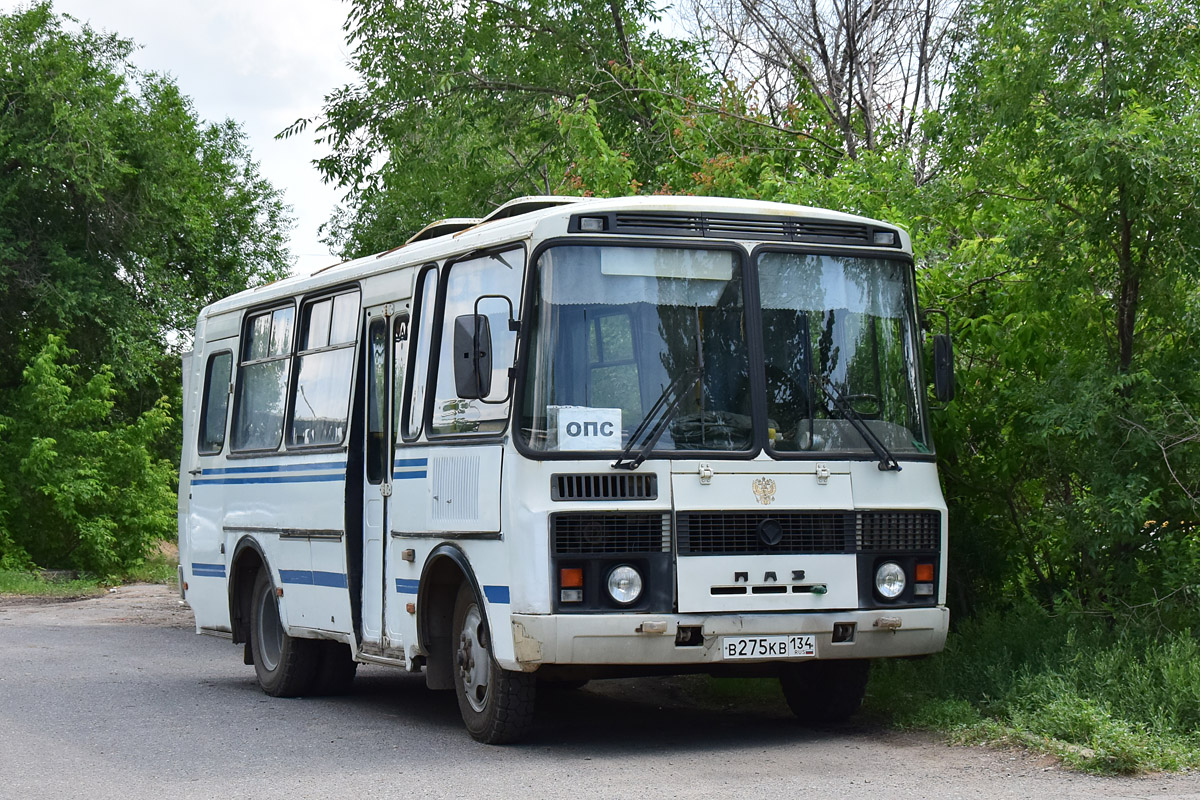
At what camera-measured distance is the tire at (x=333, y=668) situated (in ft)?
40.9

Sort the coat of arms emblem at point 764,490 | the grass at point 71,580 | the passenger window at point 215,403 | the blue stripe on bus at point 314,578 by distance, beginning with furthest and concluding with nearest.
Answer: the grass at point 71,580 < the passenger window at point 215,403 < the blue stripe on bus at point 314,578 < the coat of arms emblem at point 764,490

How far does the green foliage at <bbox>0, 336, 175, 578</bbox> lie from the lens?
29656 mm

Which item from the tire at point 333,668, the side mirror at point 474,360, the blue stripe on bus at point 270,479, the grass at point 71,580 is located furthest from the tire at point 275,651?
the grass at point 71,580

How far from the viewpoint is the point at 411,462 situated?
10117 mm

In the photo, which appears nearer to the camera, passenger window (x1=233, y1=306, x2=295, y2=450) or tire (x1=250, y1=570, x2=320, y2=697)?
tire (x1=250, y1=570, x2=320, y2=697)

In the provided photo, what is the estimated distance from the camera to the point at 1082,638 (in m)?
9.93

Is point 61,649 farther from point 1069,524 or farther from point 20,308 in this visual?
point 20,308

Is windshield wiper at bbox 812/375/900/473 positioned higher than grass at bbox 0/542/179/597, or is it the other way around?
windshield wiper at bbox 812/375/900/473

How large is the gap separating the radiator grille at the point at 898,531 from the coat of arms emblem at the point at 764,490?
56 cm

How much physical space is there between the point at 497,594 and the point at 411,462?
1526 mm

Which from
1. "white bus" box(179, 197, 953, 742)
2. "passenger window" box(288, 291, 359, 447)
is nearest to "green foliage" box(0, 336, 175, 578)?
"passenger window" box(288, 291, 359, 447)

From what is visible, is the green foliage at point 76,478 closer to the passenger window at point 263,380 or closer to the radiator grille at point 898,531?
the passenger window at point 263,380

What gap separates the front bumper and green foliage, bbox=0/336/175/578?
22.6 m

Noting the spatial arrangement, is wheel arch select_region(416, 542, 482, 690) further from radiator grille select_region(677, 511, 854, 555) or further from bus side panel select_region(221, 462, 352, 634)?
radiator grille select_region(677, 511, 854, 555)
